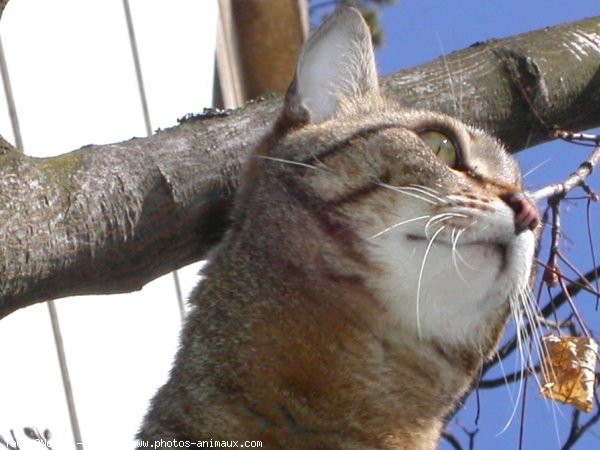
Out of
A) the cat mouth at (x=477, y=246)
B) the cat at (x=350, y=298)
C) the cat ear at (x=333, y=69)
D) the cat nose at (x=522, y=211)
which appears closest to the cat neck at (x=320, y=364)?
the cat at (x=350, y=298)

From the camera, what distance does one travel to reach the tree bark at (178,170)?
2.53m

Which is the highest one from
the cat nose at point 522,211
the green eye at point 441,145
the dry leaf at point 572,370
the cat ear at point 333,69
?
the cat ear at point 333,69

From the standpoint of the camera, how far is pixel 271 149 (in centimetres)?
284

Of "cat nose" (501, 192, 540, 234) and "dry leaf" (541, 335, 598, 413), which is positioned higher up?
"cat nose" (501, 192, 540, 234)

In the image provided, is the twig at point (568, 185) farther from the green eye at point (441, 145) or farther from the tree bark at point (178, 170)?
the tree bark at point (178, 170)

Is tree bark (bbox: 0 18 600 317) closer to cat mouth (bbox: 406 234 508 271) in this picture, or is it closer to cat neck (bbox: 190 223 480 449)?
cat neck (bbox: 190 223 480 449)

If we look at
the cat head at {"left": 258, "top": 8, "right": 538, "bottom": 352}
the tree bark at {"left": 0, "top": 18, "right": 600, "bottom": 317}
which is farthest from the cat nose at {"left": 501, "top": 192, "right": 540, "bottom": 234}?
the tree bark at {"left": 0, "top": 18, "right": 600, "bottom": 317}

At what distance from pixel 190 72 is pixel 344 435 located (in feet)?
8.08

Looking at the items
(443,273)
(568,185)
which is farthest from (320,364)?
(568,185)

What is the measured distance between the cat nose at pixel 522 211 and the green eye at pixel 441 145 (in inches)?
7.2

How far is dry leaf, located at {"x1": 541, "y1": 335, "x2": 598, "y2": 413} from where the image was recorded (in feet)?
9.53

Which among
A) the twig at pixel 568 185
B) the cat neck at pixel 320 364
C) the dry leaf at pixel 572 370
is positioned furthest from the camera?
the dry leaf at pixel 572 370

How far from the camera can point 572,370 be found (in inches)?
115

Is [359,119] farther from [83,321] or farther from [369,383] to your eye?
[83,321]
